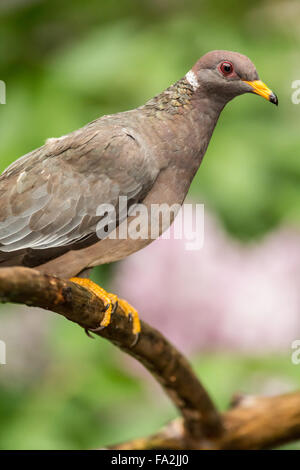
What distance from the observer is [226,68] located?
164 cm

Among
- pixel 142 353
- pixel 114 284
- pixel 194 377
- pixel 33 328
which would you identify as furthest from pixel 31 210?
pixel 33 328

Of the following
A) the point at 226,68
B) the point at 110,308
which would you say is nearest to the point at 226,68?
the point at 226,68

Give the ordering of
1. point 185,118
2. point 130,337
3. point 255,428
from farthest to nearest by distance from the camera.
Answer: point 255,428 → point 185,118 → point 130,337

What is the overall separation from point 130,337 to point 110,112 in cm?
98

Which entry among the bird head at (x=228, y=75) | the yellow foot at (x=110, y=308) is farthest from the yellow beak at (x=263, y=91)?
the yellow foot at (x=110, y=308)

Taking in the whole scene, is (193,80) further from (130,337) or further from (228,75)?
(130,337)

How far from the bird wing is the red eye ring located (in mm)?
218

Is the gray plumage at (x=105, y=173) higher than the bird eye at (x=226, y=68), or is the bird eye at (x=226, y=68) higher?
the bird eye at (x=226, y=68)

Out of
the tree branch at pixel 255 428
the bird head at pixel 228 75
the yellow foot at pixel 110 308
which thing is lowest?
the tree branch at pixel 255 428

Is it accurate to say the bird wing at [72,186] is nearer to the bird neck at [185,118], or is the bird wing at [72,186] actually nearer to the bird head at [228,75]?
the bird neck at [185,118]

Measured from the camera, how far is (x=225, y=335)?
2.09 metres

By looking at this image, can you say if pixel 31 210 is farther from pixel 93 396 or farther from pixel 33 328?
pixel 33 328

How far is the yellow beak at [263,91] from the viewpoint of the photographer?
5.34 feet

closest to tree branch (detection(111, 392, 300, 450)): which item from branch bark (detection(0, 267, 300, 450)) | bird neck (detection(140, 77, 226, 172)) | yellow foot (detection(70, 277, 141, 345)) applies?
branch bark (detection(0, 267, 300, 450))
